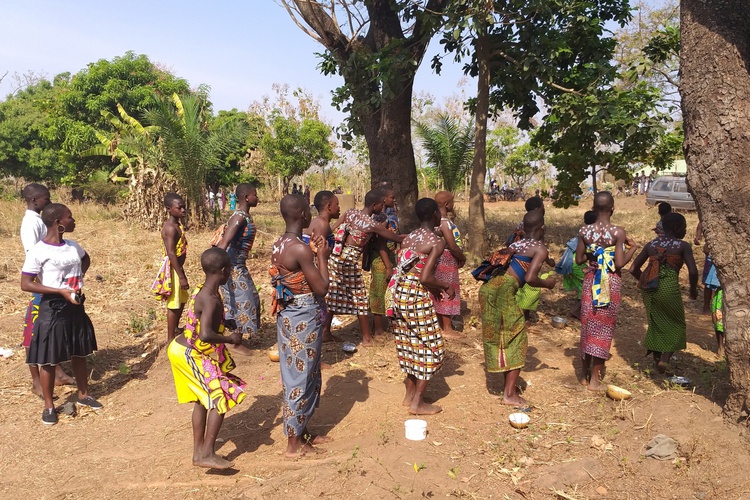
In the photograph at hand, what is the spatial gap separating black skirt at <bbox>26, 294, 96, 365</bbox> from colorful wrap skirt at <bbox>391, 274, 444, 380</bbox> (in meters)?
2.93

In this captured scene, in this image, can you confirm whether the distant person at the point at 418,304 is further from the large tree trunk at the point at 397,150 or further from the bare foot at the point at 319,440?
the large tree trunk at the point at 397,150

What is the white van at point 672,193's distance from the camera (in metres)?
21.2

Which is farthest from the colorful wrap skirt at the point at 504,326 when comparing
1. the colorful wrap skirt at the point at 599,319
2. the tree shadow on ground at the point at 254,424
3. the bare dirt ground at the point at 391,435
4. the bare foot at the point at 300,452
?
the tree shadow on ground at the point at 254,424

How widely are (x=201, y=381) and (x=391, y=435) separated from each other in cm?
151

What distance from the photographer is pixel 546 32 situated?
344 inches

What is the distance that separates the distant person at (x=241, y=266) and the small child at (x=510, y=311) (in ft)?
8.79

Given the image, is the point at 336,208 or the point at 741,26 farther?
the point at 336,208

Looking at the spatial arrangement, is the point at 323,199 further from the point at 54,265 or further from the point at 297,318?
the point at 54,265

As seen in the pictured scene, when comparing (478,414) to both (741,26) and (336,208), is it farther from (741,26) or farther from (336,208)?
(741,26)

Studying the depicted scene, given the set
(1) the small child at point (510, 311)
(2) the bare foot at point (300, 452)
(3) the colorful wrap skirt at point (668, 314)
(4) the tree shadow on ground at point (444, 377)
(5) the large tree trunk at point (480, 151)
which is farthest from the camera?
(5) the large tree trunk at point (480, 151)

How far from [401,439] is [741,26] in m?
3.87

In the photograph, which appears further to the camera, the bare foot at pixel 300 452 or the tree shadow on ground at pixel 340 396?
the tree shadow on ground at pixel 340 396

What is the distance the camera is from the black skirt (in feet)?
16.4

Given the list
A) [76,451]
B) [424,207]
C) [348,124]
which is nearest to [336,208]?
[424,207]
